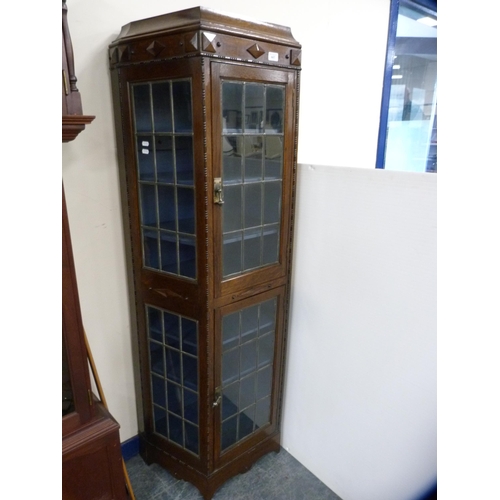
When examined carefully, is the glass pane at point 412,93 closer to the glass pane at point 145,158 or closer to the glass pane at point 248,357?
Answer: the glass pane at point 248,357

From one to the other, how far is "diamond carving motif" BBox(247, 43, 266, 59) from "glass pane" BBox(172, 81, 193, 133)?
23 cm

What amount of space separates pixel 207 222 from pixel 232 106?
386 millimetres

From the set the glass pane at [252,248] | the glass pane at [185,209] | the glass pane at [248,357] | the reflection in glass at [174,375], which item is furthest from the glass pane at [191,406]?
the glass pane at [185,209]

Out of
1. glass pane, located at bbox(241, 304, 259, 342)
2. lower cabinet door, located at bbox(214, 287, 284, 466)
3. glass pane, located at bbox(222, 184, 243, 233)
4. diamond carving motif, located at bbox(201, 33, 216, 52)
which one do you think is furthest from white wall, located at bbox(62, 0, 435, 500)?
diamond carving motif, located at bbox(201, 33, 216, 52)

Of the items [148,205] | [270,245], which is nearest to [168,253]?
[148,205]

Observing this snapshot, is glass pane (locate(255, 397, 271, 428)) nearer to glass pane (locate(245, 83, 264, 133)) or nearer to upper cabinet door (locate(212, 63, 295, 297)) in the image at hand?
upper cabinet door (locate(212, 63, 295, 297))

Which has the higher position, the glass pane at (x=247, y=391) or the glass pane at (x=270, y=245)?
the glass pane at (x=270, y=245)

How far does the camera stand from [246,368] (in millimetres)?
1594

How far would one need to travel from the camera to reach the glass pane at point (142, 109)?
126cm

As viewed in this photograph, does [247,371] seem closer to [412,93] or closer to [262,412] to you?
[262,412]

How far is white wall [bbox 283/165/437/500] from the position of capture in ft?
4.00

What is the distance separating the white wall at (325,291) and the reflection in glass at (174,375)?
18 cm

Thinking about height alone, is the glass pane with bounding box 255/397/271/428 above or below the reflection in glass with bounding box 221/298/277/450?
below
